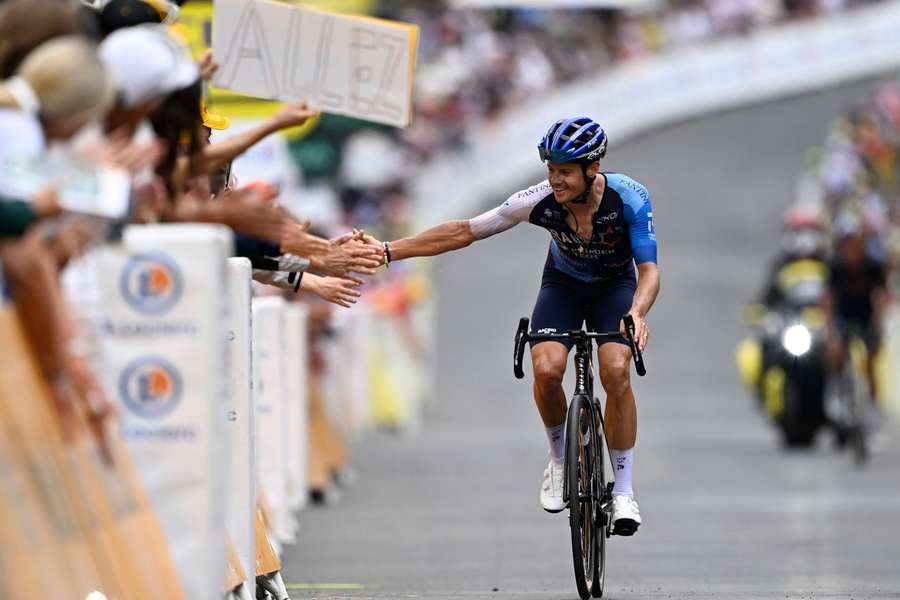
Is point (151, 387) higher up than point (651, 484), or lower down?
lower down

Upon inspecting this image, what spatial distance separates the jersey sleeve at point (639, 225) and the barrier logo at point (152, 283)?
372 cm

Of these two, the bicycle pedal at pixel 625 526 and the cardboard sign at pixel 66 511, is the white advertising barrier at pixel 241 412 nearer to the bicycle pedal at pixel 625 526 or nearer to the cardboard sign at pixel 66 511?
the bicycle pedal at pixel 625 526

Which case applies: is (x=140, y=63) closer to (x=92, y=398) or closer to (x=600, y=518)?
(x=92, y=398)

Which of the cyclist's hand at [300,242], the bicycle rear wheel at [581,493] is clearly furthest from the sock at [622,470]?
the cyclist's hand at [300,242]

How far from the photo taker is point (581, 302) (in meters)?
11.0

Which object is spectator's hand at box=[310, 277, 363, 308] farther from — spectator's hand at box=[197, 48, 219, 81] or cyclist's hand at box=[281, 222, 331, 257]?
spectator's hand at box=[197, 48, 219, 81]

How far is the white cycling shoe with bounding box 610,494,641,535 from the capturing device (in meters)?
10.5

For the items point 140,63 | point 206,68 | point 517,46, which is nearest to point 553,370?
point 206,68

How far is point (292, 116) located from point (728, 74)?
5068cm

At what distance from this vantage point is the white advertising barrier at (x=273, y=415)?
45.8 feet

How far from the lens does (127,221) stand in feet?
23.4

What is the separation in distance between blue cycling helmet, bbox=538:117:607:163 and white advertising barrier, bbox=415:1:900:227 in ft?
140

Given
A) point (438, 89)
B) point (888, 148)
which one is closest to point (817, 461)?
point (888, 148)

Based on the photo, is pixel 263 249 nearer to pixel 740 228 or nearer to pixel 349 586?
pixel 349 586
